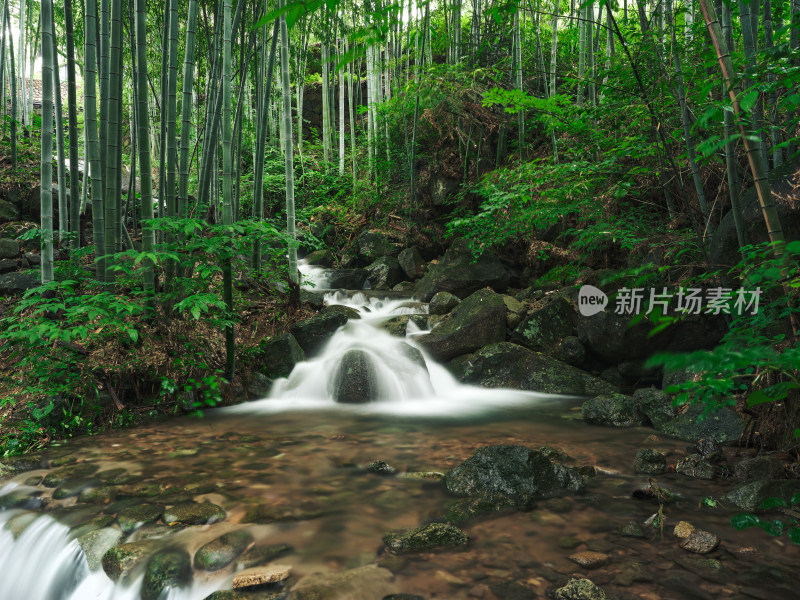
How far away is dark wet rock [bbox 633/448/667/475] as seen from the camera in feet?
10.6

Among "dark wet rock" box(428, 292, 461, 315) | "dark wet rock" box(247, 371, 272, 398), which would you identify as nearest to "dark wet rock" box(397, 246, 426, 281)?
"dark wet rock" box(428, 292, 461, 315)

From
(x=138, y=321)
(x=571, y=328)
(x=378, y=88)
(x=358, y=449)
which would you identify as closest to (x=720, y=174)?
(x=571, y=328)

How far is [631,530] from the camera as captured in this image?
2.42 meters

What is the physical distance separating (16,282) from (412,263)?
Result: 698 centimetres

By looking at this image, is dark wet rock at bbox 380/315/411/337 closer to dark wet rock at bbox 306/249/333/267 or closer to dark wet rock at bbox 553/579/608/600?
dark wet rock at bbox 306/249/333/267

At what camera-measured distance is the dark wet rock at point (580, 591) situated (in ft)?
6.30

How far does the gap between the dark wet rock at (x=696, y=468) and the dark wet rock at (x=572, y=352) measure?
9.96ft

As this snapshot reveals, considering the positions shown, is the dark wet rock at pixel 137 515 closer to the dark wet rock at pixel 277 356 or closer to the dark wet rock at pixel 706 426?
the dark wet rock at pixel 277 356

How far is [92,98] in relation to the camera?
5.02 m

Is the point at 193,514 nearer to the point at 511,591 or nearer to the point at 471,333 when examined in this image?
the point at 511,591

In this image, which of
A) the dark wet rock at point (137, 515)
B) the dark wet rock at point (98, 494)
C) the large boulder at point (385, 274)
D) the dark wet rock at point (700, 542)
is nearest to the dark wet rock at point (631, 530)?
the dark wet rock at point (700, 542)

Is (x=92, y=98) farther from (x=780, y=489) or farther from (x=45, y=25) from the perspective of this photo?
(x=780, y=489)

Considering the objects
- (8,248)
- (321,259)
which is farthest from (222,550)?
(321,259)

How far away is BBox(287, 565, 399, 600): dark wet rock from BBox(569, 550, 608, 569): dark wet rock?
862mm
